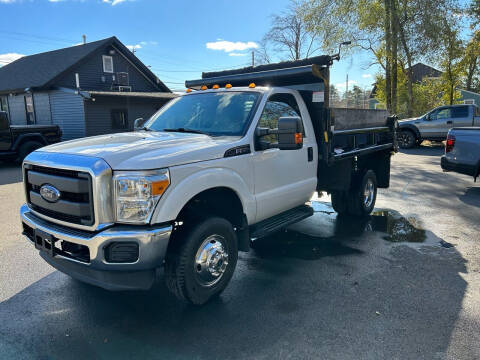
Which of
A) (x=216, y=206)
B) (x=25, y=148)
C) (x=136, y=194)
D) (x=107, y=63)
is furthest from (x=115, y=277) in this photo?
(x=107, y=63)

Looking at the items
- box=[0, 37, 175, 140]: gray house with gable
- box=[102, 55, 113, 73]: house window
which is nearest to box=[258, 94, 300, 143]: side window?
box=[0, 37, 175, 140]: gray house with gable

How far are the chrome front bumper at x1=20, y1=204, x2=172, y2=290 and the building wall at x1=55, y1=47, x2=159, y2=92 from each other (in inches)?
841

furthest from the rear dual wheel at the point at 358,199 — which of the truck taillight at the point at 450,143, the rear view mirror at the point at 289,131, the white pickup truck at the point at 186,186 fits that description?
the truck taillight at the point at 450,143

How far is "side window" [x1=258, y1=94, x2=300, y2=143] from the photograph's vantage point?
13.6 ft

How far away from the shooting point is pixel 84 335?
306 cm

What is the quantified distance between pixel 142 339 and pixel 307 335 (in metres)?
1.32

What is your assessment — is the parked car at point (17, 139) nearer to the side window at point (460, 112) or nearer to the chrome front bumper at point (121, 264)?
the chrome front bumper at point (121, 264)

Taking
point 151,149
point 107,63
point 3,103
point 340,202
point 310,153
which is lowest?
point 340,202

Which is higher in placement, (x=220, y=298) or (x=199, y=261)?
(x=199, y=261)

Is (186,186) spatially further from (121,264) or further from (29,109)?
(29,109)

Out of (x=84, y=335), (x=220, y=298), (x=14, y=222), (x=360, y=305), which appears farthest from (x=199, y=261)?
(x=14, y=222)

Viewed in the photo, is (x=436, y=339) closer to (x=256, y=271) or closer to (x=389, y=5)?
(x=256, y=271)

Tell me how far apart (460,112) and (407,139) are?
7.88 feet

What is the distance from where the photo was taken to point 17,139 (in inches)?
505
